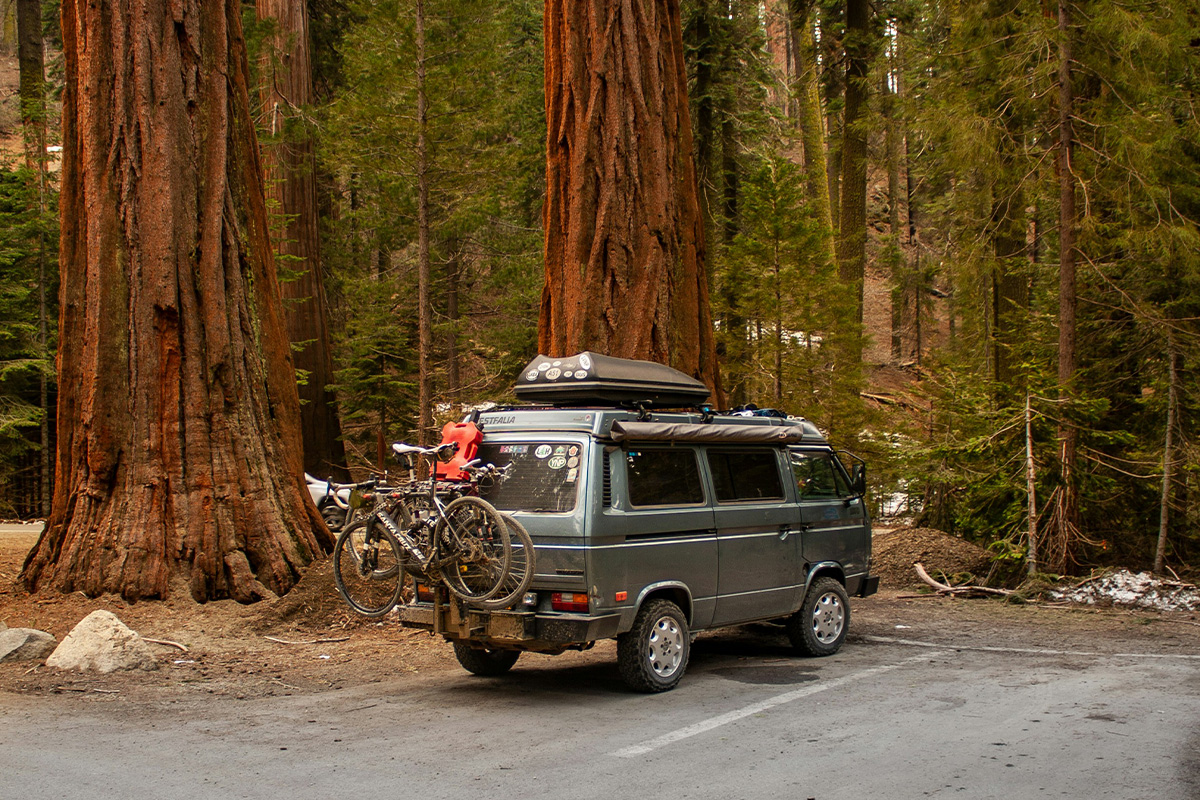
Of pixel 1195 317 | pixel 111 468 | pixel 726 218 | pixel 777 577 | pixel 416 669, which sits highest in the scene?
pixel 726 218

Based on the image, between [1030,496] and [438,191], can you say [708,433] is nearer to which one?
[1030,496]

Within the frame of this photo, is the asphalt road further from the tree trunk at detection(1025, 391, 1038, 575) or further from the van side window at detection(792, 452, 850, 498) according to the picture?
the tree trunk at detection(1025, 391, 1038, 575)

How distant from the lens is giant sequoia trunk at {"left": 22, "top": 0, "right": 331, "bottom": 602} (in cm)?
975

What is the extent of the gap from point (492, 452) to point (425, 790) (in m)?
3.04

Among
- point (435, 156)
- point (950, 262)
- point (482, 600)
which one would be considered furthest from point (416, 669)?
point (435, 156)

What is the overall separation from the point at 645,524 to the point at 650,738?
68.8 inches

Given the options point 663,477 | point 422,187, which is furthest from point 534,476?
point 422,187

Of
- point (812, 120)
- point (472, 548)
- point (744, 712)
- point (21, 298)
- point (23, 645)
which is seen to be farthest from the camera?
point (812, 120)

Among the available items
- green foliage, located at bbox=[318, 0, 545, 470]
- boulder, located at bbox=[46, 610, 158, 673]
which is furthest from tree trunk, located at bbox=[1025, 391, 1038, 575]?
green foliage, located at bbox=[318, 0, 545, 470]

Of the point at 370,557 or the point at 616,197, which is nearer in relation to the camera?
the point at 370,557

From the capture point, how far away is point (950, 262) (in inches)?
638

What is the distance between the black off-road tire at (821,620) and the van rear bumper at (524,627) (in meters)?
2.61

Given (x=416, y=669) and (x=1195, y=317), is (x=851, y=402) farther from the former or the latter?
(x=416, y=669)

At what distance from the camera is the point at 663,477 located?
7758mm
